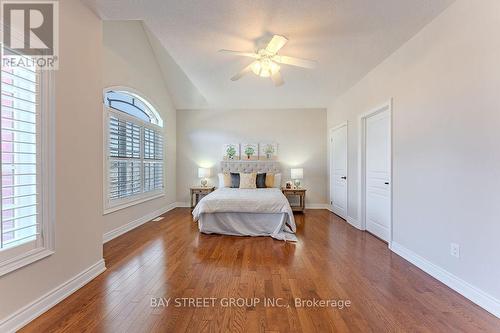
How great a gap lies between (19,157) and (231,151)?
4589mm

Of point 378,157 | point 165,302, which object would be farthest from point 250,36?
point 165,302

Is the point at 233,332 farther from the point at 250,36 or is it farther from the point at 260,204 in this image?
the point at 250,36

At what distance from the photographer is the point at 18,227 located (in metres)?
1.60

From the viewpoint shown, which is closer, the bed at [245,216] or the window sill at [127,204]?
the window sill at [127,204]

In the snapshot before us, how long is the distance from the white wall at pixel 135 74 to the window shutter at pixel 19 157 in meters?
1.75

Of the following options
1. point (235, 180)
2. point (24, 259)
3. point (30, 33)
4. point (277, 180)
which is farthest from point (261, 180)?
point (30, 33)

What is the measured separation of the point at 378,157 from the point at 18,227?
4.18m

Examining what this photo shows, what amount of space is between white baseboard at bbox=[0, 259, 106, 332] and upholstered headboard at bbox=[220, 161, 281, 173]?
157 inches

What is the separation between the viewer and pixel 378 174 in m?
3.58

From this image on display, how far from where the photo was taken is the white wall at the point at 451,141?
1.82m

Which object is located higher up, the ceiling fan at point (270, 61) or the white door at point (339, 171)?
the ceiling fan at point (270, 61)

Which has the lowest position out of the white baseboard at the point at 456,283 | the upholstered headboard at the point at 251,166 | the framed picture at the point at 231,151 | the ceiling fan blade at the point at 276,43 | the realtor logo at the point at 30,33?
the white baseboard at the point at 456,283

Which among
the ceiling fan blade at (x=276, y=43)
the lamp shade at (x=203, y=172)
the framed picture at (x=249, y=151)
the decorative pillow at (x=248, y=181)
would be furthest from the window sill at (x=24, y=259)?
the framed picture at (x=249, y=151)

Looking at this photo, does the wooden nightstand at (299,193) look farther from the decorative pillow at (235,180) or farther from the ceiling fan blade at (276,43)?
the ceiling fan blade at (276,43)
